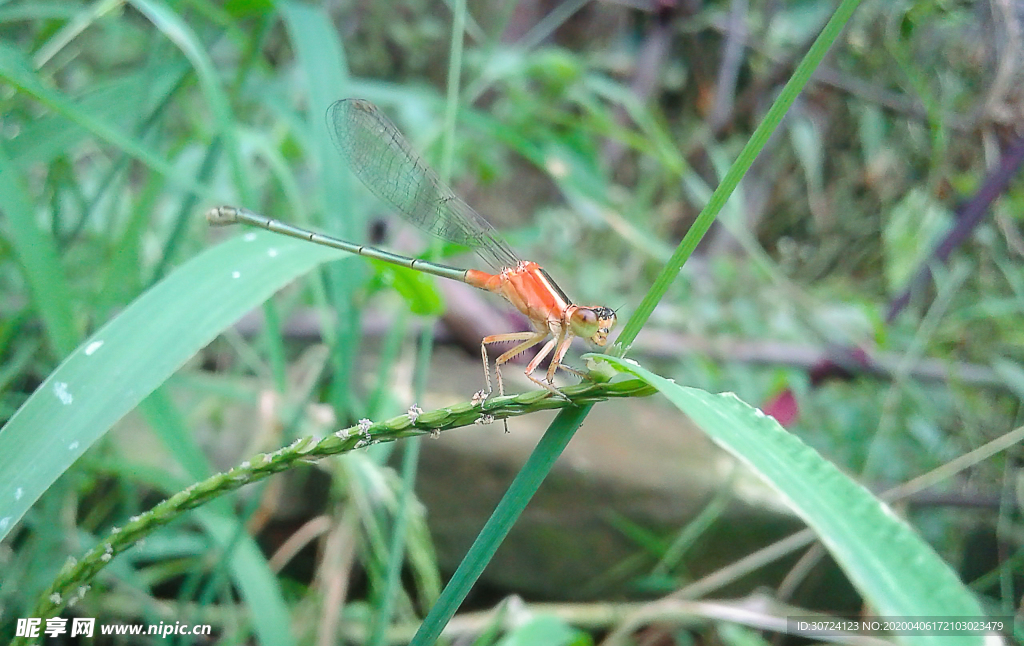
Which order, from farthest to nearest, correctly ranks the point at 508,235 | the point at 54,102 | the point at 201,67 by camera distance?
1. the point at 508,235
2. the point at 201,67
3. the point at 54,102

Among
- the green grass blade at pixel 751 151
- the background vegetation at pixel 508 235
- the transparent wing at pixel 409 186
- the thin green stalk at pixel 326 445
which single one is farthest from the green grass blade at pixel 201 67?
the green grass blade at pixel 751 151

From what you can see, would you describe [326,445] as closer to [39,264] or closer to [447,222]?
[39,264]

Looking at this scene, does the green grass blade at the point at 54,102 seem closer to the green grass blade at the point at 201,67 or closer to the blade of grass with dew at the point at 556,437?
the green grass blade at the point at 201,67

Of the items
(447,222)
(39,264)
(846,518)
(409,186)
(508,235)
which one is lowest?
(846,518)

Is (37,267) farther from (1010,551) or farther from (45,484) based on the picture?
(1010,551)

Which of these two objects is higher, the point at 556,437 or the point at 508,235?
the point at 508,235

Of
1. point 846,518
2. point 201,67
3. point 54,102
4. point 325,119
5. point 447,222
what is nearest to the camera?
point 846,518

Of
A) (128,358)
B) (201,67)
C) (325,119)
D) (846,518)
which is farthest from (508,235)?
(846,518)

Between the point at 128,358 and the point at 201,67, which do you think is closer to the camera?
the point at 128,358
